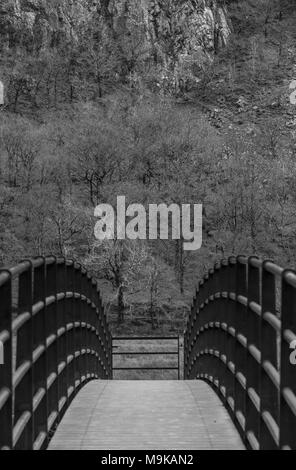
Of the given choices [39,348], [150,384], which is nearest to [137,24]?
[150,384]

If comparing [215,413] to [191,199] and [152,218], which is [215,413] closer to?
[152,218]

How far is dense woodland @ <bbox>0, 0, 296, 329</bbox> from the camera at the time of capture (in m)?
54.4

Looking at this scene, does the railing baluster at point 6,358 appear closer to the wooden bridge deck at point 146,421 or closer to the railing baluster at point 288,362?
the railing baluster at point 288,362

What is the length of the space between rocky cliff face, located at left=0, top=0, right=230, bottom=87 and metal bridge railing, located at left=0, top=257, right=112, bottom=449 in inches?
3696

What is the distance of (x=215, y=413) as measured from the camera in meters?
6.76

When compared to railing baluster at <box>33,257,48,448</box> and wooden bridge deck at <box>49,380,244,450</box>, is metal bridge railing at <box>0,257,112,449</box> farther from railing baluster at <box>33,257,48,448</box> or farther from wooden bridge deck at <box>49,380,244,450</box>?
wooden bridge deck at <box>49,380,244,450</box>

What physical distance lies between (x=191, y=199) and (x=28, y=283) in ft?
203

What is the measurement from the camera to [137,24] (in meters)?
104

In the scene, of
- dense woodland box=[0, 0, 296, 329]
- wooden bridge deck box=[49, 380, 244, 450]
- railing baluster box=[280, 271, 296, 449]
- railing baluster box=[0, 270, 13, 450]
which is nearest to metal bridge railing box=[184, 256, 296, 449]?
railing baluster box=[280, 271, 296, 449]

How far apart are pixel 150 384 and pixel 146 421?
3.51 m

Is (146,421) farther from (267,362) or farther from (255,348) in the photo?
(267,362)

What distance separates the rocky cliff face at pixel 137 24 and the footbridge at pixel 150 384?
93.0 metres

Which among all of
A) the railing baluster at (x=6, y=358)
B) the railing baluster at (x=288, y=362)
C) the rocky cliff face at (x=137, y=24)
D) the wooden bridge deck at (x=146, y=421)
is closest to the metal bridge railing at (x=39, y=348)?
the railing baluster at (x=6, y=358)

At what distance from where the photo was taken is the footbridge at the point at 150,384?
360 cm
